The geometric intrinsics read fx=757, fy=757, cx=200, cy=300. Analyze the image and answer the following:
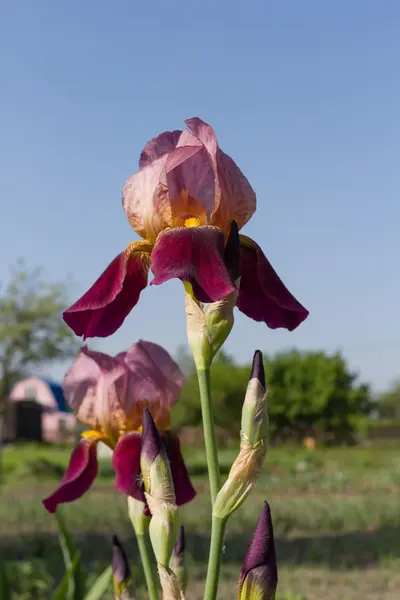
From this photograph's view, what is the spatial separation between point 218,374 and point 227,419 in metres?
2.61

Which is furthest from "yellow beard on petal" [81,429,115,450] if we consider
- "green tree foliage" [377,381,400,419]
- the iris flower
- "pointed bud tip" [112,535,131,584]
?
"green tree foliage" [377,381,400,419]

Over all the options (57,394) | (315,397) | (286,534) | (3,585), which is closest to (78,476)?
(3,585)

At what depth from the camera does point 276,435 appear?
31.2 meters

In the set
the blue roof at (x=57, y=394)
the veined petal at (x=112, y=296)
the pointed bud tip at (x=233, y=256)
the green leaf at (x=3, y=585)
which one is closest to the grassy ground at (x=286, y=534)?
the green leaf at (x=3, y=585)

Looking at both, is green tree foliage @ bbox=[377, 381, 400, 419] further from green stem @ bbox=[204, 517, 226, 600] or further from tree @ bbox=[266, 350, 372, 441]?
green stem @ bbox=[204, 517, 226, 600]

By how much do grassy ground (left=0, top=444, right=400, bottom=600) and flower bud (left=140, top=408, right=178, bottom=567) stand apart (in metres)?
2.21

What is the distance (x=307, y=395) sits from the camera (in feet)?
98.2

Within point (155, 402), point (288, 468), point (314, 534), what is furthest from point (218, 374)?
point (155, 402)

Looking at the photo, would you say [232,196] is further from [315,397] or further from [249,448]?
[315,397]

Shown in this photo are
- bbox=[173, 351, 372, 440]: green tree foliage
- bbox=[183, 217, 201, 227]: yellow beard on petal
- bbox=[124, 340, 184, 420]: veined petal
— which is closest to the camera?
bbox=[183, 217, 201, 227]: yellow beard on petal

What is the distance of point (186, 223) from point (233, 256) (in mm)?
124

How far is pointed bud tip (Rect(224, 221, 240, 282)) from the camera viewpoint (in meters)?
1.11

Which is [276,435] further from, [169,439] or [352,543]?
[169,439]

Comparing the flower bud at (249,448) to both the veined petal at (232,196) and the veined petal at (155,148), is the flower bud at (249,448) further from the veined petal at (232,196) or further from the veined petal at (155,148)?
the veined petal at (155,148)
